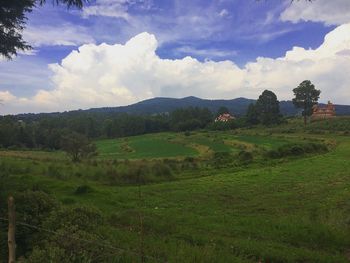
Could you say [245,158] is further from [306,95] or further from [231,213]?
[306,95]

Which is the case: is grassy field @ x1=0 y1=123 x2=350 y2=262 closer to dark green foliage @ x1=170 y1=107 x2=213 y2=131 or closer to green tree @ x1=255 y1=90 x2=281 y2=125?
green tree @ x1=255 y1=90 x2=281 y2=125

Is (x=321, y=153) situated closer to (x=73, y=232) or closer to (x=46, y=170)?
(x=46, y=170)

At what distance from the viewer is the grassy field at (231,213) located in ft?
35.7

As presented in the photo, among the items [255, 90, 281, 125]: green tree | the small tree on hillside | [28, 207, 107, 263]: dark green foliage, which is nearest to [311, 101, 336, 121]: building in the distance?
[255, 90, 281, 125]: green tree

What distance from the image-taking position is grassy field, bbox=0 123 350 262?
1087cm

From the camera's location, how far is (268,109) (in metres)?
114

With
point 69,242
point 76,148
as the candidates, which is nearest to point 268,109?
point 76,148

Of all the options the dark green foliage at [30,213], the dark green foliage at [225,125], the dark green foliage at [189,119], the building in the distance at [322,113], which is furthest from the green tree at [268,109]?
the dark green foliage at [30,213]

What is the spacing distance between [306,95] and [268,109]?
10.7m

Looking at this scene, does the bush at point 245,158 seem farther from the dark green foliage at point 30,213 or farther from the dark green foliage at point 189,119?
the dark green foliage at point 189,119

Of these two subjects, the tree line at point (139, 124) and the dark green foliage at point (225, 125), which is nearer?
the tree line at point (139, 124)

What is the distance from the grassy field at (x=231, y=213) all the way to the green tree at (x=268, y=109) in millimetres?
69642

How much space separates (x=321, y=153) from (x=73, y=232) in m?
50.5

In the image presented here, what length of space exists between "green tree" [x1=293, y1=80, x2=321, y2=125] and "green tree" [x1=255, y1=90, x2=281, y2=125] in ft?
23.7
